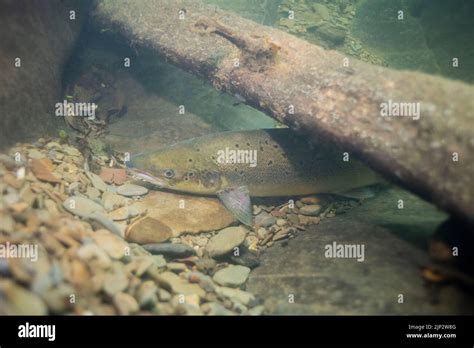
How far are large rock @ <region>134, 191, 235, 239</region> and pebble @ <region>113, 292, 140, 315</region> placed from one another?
1.65 m

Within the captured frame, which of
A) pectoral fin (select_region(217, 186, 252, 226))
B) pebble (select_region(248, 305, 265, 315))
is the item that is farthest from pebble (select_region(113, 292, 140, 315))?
pectoral fin (select_region(217, 186, 252, 226))

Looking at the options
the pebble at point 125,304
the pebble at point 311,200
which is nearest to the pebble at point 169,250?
the pebble at point 125,304

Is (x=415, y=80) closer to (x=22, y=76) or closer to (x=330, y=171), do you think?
(x=330, y=171)

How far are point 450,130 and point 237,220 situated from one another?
9.86 ft

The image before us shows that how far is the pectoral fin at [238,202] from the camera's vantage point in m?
4.79

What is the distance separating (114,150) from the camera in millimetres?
5824

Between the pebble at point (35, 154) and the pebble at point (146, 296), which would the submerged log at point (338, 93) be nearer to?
the pebble at point (146, 296)

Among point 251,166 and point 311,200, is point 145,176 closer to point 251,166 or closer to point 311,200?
point 251,166

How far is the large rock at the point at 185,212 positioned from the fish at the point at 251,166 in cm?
14

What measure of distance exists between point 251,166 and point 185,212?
126 centimetres

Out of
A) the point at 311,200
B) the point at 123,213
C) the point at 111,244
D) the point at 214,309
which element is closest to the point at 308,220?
the point at 311,200

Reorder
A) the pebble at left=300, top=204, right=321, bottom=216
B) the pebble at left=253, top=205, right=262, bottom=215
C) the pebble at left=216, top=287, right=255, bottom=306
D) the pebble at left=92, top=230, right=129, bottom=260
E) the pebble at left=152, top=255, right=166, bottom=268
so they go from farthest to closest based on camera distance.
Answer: the pebble at left=253, top=205, right=262, bottom=215
the pebble at left=300, top=204, right=321, bottom=216
the pebble at left=152, top=255, right=166, bottom=268
the pebble at left=216, top=287, right=255, bottom=306
the pebble at left=92, top=230, right=129, bottom=260

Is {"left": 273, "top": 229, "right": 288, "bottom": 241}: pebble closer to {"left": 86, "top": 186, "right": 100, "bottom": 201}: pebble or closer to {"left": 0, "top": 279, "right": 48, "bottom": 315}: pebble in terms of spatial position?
{"left": 86, "top": 186, "right": 100, "bottom": 201}: pebble

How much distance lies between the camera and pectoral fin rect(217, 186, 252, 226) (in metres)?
4.79
